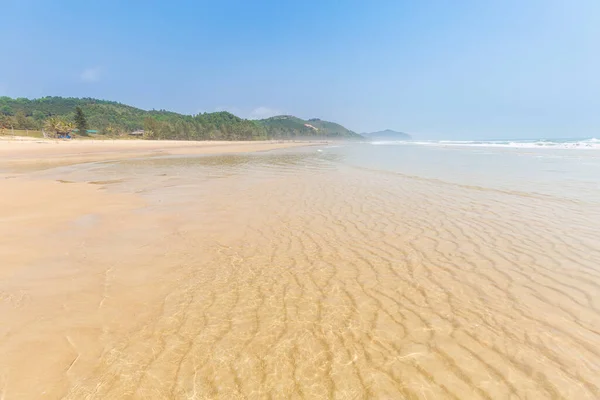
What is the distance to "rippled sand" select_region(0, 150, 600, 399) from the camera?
3150 millimetres

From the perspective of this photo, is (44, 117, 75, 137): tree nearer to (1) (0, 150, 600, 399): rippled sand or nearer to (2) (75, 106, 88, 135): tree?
(2) (75, 106, 88, 135): tree

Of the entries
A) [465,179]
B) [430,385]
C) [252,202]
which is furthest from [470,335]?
[465,179]

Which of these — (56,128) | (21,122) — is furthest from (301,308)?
(21,122)

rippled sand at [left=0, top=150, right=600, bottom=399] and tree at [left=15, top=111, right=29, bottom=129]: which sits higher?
tree at [left=15, top=111, right=29, bottom=129]

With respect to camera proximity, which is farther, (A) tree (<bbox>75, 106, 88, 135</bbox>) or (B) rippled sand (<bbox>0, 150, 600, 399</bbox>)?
(A) tree (<bbox>75, 106, 88, 135</bbox>)

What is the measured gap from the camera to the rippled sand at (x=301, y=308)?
3.15 m

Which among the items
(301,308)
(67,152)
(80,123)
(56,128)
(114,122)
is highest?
(114,122)

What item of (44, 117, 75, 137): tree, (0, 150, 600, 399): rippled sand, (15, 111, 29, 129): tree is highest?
(15, 111, 29, 129): tree

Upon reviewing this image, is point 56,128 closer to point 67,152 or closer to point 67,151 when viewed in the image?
point 67,151

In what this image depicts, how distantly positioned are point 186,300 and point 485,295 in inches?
206

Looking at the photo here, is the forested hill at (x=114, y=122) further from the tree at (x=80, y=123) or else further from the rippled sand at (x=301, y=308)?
the rippled sand at (x=301, y=308)

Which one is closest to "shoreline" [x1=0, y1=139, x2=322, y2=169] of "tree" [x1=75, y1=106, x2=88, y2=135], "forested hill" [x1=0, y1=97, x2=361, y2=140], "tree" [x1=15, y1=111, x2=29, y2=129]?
"tree" [x1=75, y1=106, x2=88, y2=135]

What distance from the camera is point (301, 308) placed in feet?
14.7

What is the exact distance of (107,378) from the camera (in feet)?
10.3
